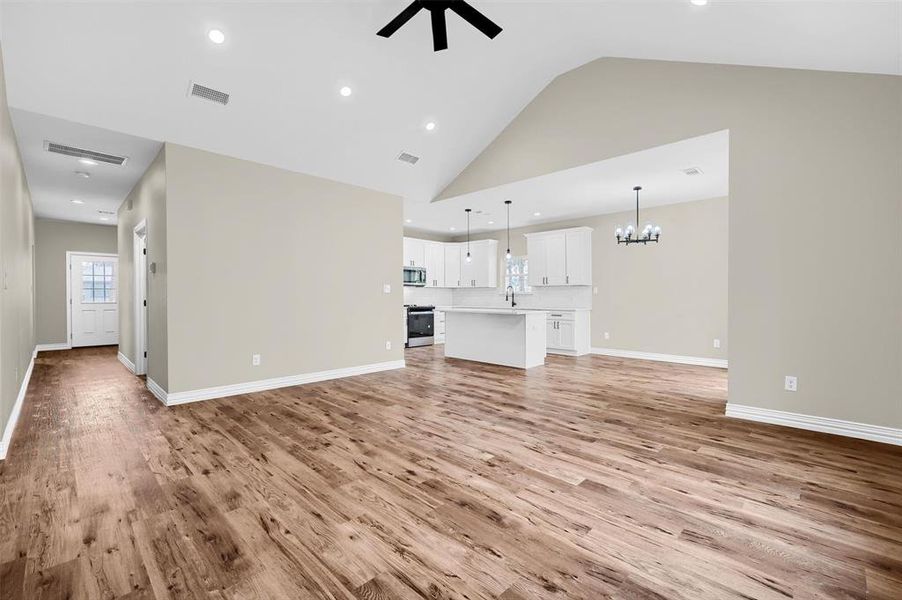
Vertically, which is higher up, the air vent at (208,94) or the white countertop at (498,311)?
the air vent at (208,94)

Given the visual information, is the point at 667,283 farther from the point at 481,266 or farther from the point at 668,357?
the point at 481,266

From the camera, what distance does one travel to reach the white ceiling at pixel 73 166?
3.79 meters

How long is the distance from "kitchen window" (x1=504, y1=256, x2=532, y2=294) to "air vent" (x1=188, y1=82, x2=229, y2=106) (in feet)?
21.3

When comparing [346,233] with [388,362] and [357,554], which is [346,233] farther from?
[357,554]

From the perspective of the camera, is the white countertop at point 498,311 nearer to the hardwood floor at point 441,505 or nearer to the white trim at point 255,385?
the white trim at point 255,385

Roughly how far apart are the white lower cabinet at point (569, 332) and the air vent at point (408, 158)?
3774mm

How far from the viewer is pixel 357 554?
5.78ft

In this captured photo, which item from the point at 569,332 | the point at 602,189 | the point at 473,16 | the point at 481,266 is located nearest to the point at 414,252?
the point at 481,266

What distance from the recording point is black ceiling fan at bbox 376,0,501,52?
2.85 m

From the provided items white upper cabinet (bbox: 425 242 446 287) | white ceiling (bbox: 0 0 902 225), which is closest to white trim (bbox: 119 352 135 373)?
white ceiling (bbox: 0 0 902 225)

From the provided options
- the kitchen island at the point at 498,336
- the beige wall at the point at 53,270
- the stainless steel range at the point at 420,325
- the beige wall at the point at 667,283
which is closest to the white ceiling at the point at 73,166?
the beige wall at the point at 53,270

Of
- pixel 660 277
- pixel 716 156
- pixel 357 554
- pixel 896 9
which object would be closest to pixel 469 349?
pixel 660 277

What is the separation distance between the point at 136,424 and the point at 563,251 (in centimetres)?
709

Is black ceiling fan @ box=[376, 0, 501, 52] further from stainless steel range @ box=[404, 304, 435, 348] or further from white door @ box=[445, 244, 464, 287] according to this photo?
white door @ box=[445, 244, 464, 287]
